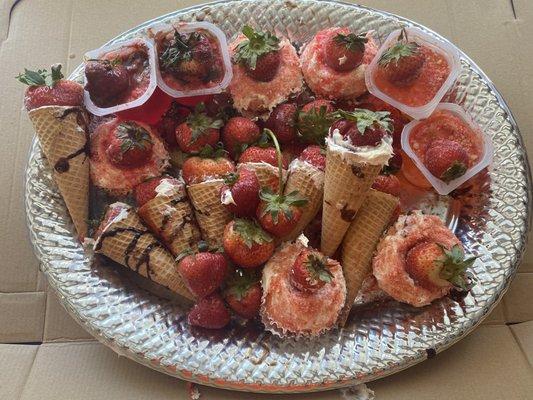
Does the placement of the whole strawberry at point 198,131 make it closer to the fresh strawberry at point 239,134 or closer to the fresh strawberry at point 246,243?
the fresh strawberry at point 239,134

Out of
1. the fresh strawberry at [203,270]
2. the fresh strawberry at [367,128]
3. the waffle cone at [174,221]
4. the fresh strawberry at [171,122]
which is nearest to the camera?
the fresh strawberry at [367,128]

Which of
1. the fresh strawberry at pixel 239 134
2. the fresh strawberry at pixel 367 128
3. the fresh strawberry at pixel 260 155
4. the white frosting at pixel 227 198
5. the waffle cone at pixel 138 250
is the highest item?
the fresh strawberry at pixel 367 128

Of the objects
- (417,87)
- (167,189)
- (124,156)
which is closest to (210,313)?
(167,189)

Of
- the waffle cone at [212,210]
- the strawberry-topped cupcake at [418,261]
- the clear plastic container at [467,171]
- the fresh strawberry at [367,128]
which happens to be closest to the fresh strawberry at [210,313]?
the waffle cone at [212,210]

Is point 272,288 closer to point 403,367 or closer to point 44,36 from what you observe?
point 403,367

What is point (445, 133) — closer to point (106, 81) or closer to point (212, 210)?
point (212, 210)
